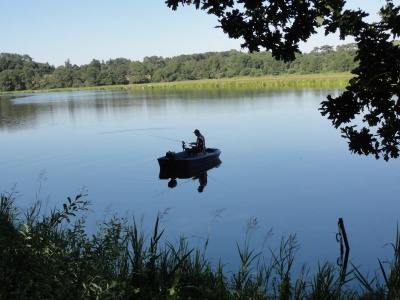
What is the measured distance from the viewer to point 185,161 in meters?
17.6

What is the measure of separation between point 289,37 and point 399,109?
1.12 metres

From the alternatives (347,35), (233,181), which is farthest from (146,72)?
(347,35)

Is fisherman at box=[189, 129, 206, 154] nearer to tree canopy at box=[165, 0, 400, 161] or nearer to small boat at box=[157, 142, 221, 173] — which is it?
small boat at box=[157, 142, 221, 173]

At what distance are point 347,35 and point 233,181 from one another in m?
13.7

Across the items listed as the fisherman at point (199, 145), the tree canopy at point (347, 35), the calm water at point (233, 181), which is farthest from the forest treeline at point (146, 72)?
the tree canopy at point (347, 35)

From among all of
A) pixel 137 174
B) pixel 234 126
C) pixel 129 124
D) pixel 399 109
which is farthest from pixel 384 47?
pixel 129 124

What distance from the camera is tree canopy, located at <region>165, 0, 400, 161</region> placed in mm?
3641

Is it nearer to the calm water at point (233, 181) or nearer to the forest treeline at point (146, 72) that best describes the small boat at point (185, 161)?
the calm water at point (233, 181)

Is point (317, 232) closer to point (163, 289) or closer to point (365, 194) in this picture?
point (365, 194)

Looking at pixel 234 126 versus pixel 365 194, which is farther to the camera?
pixel 234 126

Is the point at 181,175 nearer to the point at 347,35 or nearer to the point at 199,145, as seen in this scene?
the point at 199,145

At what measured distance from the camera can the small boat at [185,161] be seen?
690 inches

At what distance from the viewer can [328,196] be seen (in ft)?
48.5

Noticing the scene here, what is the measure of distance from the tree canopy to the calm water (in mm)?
3900
